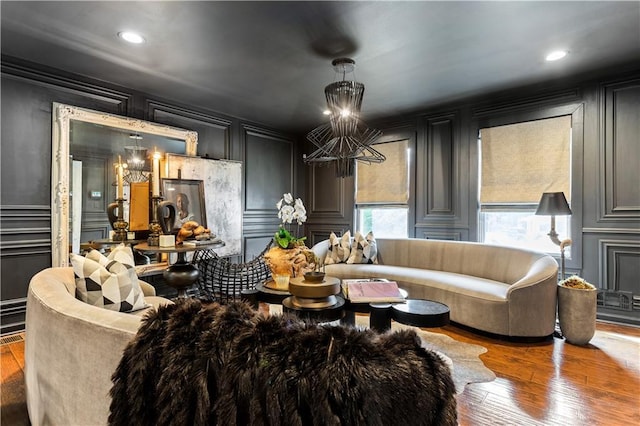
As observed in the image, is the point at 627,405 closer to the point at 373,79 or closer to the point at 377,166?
the point at 373,79

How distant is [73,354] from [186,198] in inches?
133

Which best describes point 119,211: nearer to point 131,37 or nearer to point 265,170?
point 131,37

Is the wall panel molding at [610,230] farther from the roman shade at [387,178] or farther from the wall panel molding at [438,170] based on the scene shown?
the roman shade at [387,178]

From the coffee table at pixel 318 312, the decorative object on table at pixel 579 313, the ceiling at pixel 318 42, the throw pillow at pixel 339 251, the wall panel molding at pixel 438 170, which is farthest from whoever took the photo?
the wall panel molding at pixel 438 170

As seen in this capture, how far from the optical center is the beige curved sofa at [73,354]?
39.9 inches

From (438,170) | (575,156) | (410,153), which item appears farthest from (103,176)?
(575,156)

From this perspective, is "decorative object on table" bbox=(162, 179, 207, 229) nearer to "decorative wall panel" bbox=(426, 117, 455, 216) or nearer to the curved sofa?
the curved sofa

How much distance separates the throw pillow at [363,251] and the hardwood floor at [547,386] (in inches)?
65.3

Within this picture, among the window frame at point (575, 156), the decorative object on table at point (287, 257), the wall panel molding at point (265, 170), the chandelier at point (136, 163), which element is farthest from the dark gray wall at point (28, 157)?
the window frame at point (575, 156)

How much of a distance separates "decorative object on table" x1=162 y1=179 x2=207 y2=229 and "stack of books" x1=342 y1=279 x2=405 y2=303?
2.64m

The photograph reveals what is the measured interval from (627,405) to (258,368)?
239 centimetres

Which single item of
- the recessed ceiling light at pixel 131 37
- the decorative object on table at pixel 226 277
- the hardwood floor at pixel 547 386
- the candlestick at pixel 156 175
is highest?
the recessed ceiling light at pixel 131 37

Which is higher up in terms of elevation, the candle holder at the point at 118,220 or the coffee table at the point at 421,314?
the candle holder at the point at 118,220

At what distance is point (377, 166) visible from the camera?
5.29 meters
